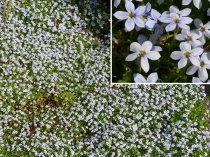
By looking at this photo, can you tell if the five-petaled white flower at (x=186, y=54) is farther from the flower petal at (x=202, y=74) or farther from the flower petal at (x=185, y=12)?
the flower petal at (x=185, y=12)

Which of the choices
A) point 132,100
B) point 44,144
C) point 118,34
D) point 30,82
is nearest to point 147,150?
point 132,100

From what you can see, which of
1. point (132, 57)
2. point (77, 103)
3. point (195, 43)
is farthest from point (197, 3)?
point (77, 103)

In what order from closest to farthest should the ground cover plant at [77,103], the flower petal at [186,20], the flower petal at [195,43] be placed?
the flower petal at [195,43], the flower petal at [186,20], the ground cover plant at [77,103]

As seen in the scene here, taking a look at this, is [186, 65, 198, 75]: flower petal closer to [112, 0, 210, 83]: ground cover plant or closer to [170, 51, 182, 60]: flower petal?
[112, 0, 210, 83]: ground cover plant

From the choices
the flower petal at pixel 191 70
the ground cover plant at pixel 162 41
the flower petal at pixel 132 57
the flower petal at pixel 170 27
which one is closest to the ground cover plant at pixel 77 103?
the ground cover plant at pixel 162 41

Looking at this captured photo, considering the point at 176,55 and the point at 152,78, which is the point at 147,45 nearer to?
the point at 176,55

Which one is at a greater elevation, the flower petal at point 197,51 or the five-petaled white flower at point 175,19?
the five-petaled white flower at point 175,19

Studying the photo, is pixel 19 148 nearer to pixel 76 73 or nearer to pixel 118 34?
pixel 76 73
